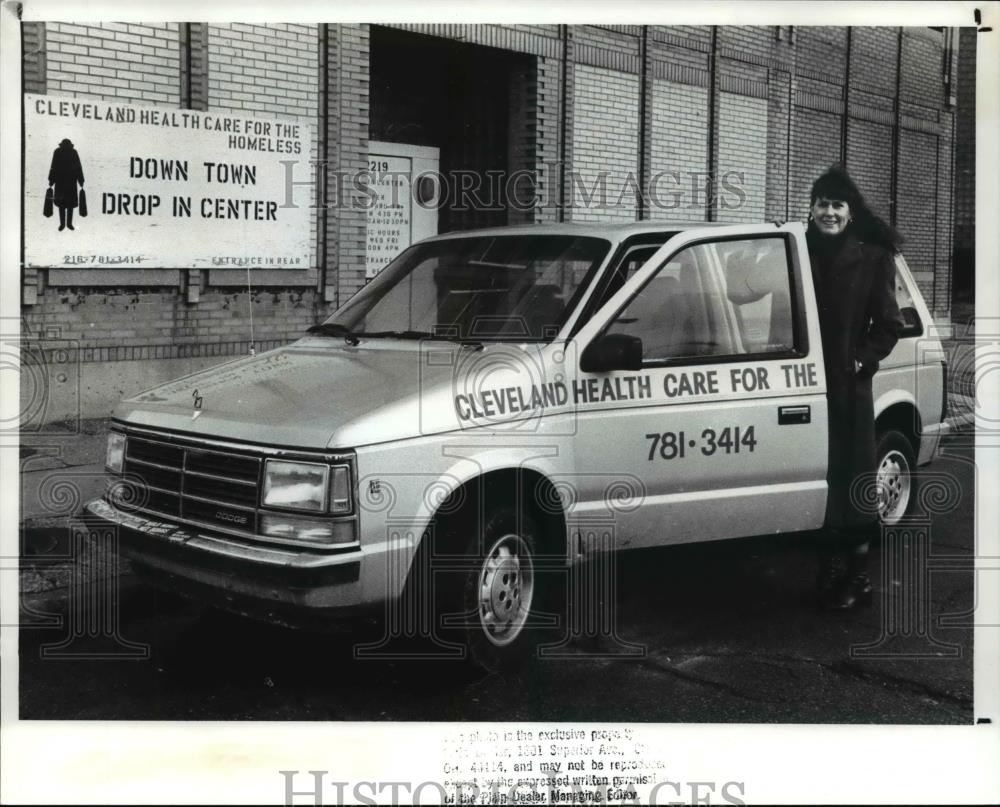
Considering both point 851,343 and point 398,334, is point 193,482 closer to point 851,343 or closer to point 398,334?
point 398,334

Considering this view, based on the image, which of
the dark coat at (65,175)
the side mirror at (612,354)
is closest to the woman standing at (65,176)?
the dark coat at (65,175)

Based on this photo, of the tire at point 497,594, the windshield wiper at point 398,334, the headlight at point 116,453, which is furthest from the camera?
the windshield wiper at point 398,334

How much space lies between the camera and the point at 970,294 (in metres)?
5.87

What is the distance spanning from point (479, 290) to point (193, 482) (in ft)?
5.39

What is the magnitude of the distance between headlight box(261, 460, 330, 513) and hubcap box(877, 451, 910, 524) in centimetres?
315

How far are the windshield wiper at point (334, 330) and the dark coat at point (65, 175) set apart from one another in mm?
1556

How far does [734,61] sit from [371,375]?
4.14 meters

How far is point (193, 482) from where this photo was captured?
194 inches

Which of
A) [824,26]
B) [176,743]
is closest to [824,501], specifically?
[824,26]

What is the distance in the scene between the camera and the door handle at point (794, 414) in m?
5.84

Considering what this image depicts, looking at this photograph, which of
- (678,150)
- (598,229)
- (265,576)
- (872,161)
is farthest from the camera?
(678,150)

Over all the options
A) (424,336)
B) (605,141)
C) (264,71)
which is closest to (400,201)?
(424,336)

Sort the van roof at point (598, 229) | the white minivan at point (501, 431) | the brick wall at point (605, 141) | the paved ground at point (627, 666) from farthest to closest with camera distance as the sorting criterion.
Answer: the brick wall at point (605, 141) < the van roof at point (598, 229) < the paved ground at point (627, 666) < the white minivan at point (501, 431)

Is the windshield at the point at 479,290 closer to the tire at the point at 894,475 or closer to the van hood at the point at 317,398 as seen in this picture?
the van hood at the point at 317,398
